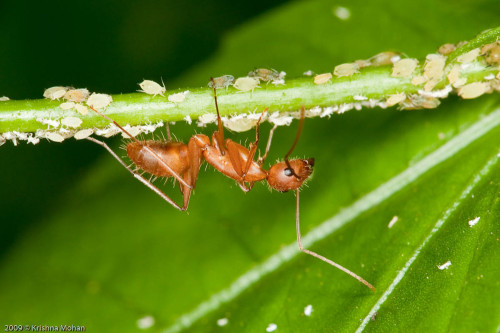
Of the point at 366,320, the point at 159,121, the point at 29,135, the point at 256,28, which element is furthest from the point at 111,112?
the point at 256,28

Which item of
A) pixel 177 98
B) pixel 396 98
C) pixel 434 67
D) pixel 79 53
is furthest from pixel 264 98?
pixel 79 53

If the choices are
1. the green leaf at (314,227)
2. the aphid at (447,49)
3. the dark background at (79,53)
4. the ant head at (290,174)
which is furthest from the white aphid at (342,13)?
the aphid at (447,49)

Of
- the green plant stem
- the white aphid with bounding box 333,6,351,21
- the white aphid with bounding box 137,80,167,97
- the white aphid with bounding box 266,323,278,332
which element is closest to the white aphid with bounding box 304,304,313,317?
the white aphid with bounding box 266,323,278,332

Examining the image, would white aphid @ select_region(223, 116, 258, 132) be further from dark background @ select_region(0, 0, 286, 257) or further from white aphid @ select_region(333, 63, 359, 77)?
dark background @ select_region(0, 0, 286, 257)

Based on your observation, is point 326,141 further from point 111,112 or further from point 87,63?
point 87,63

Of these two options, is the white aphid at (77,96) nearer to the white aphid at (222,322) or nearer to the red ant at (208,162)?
the red ant at (208,162)

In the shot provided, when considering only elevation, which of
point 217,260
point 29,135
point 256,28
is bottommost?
point 217,260
